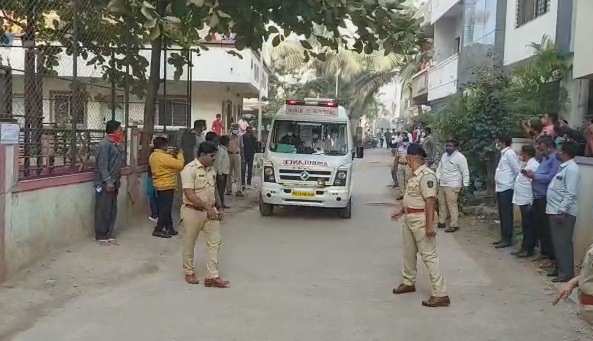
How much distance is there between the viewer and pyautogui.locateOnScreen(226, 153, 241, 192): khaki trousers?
1602cm

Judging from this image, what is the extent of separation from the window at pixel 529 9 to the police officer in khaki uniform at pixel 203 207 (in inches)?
430

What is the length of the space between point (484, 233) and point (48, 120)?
298 inches

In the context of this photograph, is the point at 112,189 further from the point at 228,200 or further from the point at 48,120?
the point at 228,200

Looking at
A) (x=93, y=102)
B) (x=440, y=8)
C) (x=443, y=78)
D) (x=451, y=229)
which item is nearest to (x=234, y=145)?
(x=93, y=102)

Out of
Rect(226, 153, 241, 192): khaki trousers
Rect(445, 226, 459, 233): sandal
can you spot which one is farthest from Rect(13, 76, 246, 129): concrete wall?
Rect(445, 226, 459, 233): sandal

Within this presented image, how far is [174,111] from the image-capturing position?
631 inches

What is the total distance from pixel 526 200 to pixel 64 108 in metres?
7.19

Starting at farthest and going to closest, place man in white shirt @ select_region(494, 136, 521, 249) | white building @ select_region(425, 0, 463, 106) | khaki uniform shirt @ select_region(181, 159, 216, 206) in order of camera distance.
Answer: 1. white building @ select_region(425, 0, 463, 106)
2. man in white shirt @ select_region(494, 136, 521, 249)
3. khaki uniform shirt @ select_region(181, 159, 216, 206)

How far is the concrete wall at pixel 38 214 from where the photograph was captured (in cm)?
704

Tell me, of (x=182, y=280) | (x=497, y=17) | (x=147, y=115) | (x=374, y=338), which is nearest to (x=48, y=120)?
(x=147, y=115)

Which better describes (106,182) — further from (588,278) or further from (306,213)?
(588,278)

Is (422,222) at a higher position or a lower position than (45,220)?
higher

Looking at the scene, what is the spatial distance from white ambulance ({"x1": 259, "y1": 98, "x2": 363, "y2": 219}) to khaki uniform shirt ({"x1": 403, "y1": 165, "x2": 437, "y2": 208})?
18.2 ft

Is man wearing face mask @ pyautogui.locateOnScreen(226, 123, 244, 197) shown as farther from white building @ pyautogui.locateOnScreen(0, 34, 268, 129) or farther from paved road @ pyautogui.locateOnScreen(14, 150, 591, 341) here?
paved road @ pyautogui.locateOnScreen(14, 150, 591, 341)
